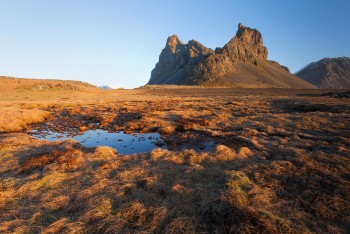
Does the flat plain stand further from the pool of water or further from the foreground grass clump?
the foreground grass clump

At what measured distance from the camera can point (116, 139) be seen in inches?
932

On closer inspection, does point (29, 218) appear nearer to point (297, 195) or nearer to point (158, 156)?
point (158, 156)

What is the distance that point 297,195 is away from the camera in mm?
10531

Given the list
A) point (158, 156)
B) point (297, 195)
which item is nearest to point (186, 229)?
point (297, 195)

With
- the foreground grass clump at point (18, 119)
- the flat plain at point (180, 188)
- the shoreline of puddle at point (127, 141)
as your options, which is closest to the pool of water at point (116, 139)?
the shoreline of puddle at point (127, 141)

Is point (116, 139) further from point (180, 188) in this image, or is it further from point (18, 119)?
point (18, 119)

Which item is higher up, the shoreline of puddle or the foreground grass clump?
the foreground grass clump

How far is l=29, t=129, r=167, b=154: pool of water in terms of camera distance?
20.5 metres

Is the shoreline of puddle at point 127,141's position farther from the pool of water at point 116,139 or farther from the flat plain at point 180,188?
the flat plain at point 180,188

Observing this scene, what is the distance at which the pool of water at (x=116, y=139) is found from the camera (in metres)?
20.5

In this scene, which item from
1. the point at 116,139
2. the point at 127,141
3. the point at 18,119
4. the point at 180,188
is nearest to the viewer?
the point at 180,188

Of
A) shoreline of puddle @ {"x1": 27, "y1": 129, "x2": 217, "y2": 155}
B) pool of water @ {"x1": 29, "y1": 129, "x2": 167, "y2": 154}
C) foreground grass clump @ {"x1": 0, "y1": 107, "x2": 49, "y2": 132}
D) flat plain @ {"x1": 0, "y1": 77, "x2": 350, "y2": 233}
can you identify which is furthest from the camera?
foreground grass clump @ {"x1": 0, "y1": 107, "x2": 49, "y2": 132}

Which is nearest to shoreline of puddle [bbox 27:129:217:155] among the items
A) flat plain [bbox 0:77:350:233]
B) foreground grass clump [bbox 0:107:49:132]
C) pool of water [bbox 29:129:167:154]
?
pool of water [bbox 29:129:167:154]

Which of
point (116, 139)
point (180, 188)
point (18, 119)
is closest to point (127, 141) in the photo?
point (116, 139)
